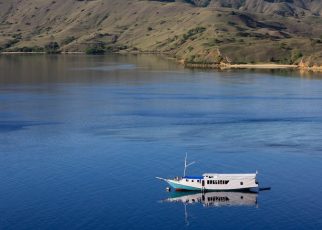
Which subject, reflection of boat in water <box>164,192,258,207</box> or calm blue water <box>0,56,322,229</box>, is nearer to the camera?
calm blue water <box>0,56,322,229</box>

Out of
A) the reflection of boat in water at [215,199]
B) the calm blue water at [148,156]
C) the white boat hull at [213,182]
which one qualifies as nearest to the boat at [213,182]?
the white boat hull at [213,182]

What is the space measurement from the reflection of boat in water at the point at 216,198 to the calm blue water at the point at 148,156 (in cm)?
134

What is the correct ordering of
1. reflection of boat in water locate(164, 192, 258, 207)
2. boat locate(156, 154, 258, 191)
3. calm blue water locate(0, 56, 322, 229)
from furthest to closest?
1. boat locate(156, 154, 258, 191)
2. reflection of boat in water locate(164, 192, 258, 207)
3. calm blue water locate(0, 56, 322, 229)

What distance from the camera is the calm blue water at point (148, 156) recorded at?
71.7m

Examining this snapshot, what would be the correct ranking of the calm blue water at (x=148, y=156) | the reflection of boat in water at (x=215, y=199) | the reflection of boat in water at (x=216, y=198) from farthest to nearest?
the reflection of boat in water at (x=216, y=198)
the reflection of boat in water at (x=215, y=199)
the calm blue water at (x=148, y=156)

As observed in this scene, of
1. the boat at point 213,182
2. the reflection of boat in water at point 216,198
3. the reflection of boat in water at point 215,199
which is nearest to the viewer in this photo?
the reflection of boat in water at point 215,199

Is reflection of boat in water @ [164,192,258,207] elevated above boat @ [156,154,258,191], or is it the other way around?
boat @ [156,154,258,191]

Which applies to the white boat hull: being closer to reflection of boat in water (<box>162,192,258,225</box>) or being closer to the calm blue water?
reflection of boat in water (<box>162,192,258,225</box>)

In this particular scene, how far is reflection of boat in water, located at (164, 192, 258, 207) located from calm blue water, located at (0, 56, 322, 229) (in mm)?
1344

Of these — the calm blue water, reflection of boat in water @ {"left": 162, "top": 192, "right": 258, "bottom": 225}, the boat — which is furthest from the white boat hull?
the calm blue water

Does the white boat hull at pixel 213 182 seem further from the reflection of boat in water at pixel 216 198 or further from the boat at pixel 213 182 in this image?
the reflection of boat in water at pixel 216 198

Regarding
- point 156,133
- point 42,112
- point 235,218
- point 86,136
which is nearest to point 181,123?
point 156,133

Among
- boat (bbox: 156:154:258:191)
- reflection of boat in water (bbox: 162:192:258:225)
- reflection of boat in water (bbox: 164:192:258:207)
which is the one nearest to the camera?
reflection of boat in water (bbox: 162:192:258:225)

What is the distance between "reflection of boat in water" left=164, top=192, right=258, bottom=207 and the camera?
77875 mm
